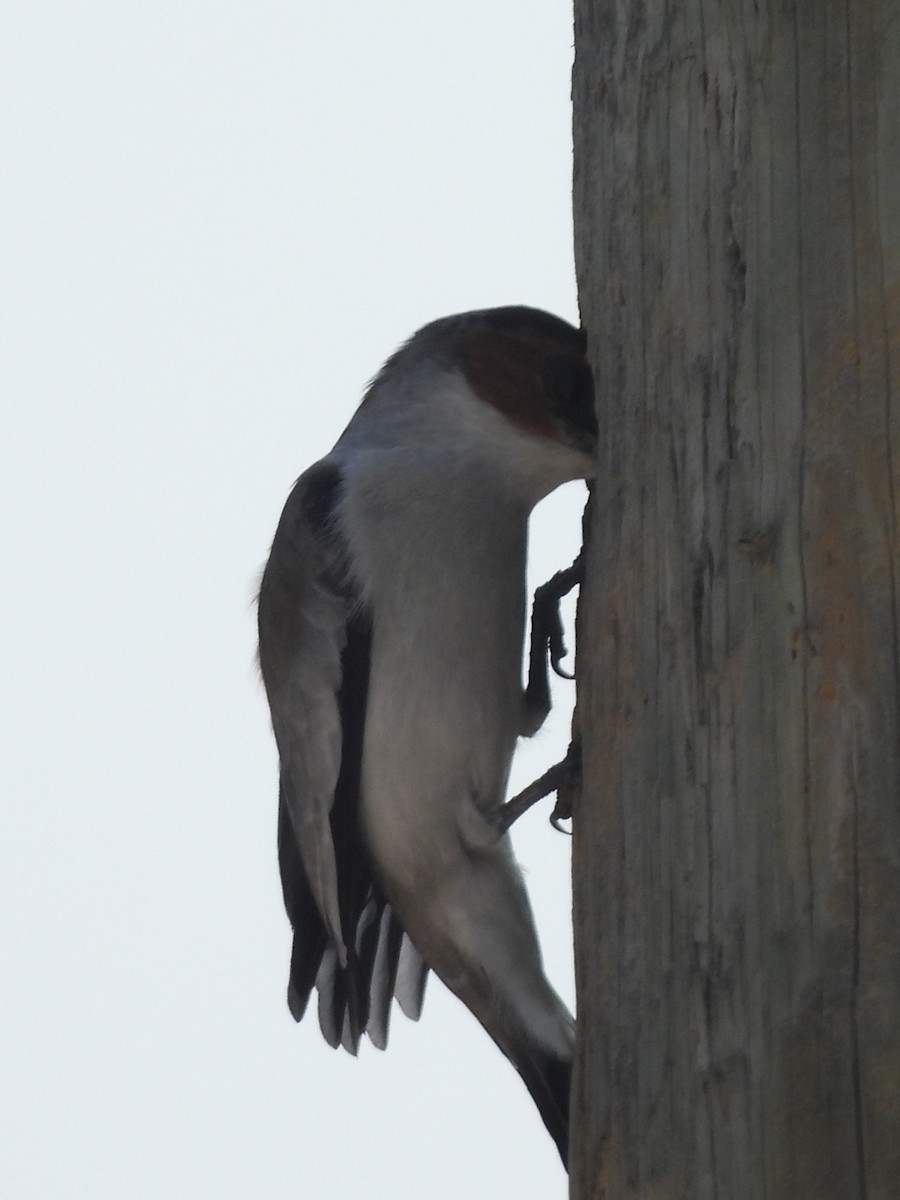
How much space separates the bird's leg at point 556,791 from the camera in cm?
268

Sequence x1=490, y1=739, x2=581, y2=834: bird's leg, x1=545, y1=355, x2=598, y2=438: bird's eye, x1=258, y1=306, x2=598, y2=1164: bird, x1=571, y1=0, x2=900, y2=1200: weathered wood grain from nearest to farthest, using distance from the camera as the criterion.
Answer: x1=571, y1=0, x2=900, y2=1200: weathered wood grain → x1=490, y1=739, x2=581, y2=834: bird's leg → x1=545, y1=355, x2=598, y2=438: bird's eye → x1=258, y1=306, x2=598, y2=1164: bird

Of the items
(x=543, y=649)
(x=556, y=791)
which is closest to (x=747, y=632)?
(x=556, y=791)

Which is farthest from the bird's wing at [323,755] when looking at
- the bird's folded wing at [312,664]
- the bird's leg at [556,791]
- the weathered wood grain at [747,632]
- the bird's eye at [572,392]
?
the weathered wood grain at [747,632]

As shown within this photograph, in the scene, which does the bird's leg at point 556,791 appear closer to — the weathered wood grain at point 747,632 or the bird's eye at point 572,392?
the weathered wood grain at point 747,632

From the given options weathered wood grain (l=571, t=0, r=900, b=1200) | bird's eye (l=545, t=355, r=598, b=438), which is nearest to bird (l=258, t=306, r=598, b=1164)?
bird's eye (l=545, t=355, r=598, b=438)

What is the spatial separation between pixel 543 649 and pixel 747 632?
109 cm

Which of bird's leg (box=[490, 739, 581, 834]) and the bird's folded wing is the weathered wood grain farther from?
the bird's folded wing

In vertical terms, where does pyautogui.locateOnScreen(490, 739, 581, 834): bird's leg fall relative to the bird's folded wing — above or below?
below

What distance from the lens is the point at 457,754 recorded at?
10.1 ft

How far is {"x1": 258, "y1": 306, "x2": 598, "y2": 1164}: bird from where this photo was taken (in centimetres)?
306

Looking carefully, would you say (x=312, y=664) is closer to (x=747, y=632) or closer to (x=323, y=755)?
(x=323, y=755)

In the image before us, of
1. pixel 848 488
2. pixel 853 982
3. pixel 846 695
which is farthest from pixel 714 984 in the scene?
pixel 848 488

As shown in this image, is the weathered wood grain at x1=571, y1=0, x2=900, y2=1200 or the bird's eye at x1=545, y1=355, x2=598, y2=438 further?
the bird's eye at x1=545, y1=355, x2=598, y2=438

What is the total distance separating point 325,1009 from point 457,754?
2.25 feet
